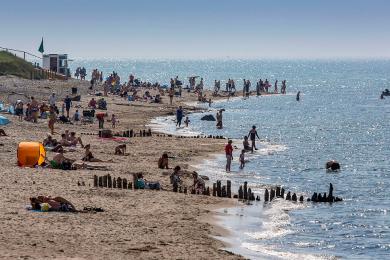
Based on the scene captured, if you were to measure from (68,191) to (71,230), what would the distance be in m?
6.07

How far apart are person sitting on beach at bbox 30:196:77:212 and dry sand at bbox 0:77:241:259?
388 millimetres

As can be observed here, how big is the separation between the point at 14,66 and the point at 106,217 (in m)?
60.4

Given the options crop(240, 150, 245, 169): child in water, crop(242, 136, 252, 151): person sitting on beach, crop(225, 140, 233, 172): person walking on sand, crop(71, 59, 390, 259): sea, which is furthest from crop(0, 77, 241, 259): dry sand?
crop(242, 136, 252, 151): person sitting on beach

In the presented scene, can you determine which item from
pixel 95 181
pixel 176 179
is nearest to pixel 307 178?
pixel 176 179

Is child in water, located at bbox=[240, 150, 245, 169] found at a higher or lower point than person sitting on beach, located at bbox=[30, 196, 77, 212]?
lower

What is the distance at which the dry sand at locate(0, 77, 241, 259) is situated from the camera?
2053 centimetres

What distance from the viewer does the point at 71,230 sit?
72.9ft

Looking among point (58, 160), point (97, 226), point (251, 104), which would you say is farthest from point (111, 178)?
point (251, 104)

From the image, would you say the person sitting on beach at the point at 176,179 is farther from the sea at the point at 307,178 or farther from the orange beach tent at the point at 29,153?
the orange beach tent at the point at 29,153

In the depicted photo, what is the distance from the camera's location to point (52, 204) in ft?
80.3

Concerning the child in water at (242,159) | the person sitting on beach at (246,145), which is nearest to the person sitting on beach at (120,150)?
the child in water at (242,159)

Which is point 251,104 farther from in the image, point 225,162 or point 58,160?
point 58,160

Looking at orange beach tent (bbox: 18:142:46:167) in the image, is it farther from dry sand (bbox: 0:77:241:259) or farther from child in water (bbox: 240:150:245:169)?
child in water (bbox: 240:150:245:169)

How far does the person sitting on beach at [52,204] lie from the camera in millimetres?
24391
